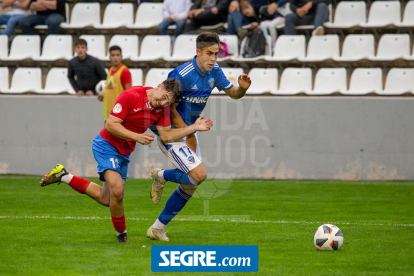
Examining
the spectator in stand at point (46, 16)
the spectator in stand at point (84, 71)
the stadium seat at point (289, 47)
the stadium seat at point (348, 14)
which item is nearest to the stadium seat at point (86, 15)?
the spectator in stand at point (46, 16)

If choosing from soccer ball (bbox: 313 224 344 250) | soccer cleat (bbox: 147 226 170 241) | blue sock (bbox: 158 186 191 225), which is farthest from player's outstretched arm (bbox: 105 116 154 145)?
soccer ball (bbox: 313 224 344 250)

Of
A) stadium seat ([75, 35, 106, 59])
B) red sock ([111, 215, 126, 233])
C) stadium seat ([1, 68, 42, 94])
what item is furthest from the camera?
stadium seat ([75, 35, 106, 59])

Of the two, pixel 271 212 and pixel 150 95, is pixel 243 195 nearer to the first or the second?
pixel 271 212

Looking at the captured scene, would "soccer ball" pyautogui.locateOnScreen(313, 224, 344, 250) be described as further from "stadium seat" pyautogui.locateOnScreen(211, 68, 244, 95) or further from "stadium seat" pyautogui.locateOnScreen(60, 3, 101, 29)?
"stadium seat" pyautogui.locateOnScreen(60, 3, 101, 29)

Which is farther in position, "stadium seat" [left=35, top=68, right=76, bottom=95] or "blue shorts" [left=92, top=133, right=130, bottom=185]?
"stadium seat" [left=35, top=68, right=76, bottom=95]

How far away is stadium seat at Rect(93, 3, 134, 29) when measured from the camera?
1438cm

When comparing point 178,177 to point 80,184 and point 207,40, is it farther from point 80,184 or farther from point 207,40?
point 207,40

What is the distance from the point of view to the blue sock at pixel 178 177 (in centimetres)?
612

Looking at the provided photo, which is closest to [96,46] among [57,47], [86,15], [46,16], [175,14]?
[57,47]

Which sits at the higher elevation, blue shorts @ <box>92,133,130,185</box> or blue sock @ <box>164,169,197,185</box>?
blue shorts @ <box>92,133,130,185</box>

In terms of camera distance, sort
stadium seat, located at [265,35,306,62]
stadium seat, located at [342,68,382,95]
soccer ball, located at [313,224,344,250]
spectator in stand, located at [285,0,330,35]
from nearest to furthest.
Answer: soccer ball, located at [313,224,344,250]
stadium seat, located at [342,68,382,95]
stadium seat, located at [265,35,306,62]
spectator in stand, located at [285,0,330,35]

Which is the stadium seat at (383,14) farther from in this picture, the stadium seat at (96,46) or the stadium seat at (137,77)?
the stadium seat at (96,46)

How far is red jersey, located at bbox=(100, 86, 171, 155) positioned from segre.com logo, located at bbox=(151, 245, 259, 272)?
4.05ft

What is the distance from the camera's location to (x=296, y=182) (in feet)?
36.9
